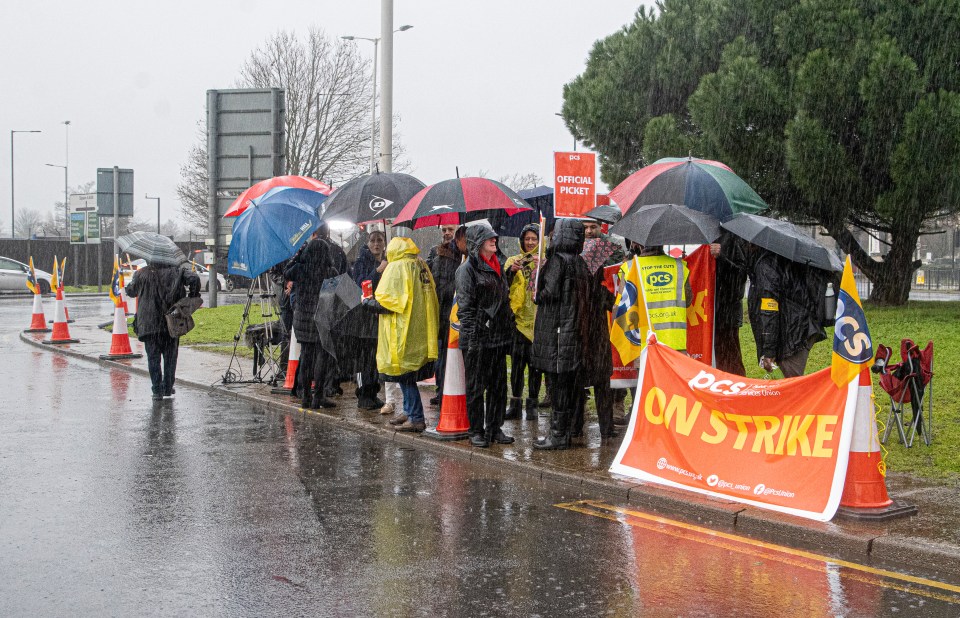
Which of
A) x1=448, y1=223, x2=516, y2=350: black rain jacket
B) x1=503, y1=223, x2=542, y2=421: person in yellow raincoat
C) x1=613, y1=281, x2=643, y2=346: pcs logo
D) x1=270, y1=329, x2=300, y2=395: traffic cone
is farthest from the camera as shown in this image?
x1=270, y1=329, x2=300, y2=395: traffic cone

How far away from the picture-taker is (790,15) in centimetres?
2311

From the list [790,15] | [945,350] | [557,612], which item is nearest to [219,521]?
[557,612]

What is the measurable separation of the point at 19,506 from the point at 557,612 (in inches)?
157

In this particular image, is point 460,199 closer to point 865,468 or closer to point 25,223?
point 865,468

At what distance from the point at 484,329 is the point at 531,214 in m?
3.84

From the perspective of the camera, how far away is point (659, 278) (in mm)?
8336

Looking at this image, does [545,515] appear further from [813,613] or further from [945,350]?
[945,350]

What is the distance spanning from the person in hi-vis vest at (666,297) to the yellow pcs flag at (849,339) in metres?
1.84

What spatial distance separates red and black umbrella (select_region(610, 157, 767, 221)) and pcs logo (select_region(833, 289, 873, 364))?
245 centimetres

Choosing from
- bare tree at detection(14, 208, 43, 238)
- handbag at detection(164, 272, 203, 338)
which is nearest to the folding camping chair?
handbag at detection(164, 272, 203, 338)

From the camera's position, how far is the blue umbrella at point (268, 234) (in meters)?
10.8

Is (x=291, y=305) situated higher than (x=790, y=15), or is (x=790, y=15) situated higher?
(x=790, y=15)

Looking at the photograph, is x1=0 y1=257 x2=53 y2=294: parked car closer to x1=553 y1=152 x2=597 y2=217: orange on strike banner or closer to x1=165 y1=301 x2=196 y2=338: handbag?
x1=165 y1=301 x2=196 y2=338: handbag

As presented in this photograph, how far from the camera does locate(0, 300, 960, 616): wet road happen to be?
488 cm
